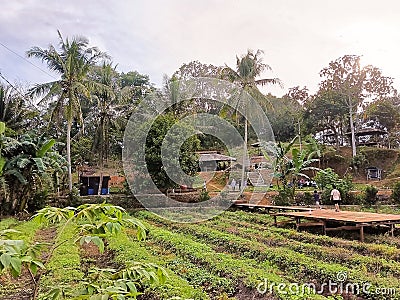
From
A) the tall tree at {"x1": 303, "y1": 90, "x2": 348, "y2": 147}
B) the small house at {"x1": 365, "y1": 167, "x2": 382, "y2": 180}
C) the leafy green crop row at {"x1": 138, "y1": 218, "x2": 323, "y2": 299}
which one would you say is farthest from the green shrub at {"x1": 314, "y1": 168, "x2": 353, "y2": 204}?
the tall tree at {"x1": 303, "y1": 90, "x2": 348, "y2": 147}

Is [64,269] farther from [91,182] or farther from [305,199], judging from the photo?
[91,182]

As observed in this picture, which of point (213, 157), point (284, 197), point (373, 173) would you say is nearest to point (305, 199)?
point (284, 197)

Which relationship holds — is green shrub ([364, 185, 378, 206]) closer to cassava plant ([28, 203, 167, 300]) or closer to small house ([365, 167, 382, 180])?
small house ([365, 167, 382, 180])

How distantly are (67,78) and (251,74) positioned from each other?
10.2 m

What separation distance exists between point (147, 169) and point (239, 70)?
7906 millimetres

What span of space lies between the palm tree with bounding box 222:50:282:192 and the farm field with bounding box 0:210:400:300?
480 inches

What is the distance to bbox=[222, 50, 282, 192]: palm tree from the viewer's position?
21.8 meters

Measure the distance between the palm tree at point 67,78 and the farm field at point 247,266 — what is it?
36.8ft

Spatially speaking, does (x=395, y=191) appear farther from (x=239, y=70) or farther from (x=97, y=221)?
(x=97, y=221)

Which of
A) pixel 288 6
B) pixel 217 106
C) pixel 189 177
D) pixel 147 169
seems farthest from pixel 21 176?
pixel 217 106

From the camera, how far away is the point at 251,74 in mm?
21859

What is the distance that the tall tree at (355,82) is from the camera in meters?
29.9

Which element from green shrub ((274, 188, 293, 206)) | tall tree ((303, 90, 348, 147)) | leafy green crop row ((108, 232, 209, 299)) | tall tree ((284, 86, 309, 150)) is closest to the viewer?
leafy green crop row ((108, 232, 209, 299))

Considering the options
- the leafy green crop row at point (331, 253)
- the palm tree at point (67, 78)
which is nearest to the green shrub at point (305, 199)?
the leafy green crop row at point (331, 253)
